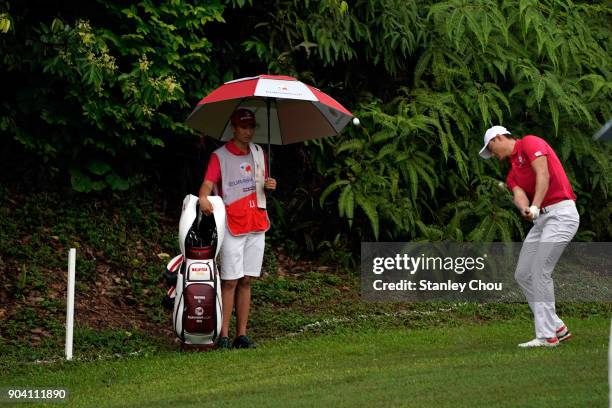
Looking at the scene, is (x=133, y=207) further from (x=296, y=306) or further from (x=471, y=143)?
(x=471, y=143)

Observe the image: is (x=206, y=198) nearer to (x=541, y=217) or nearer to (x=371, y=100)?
(x=541, y=217)

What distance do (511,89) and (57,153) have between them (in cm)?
590

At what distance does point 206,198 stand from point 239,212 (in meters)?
0.38

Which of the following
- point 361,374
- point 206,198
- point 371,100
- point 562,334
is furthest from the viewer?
point 371,100

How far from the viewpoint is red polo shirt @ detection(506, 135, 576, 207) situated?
32.4 ft

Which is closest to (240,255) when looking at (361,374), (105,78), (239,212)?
(239,212)

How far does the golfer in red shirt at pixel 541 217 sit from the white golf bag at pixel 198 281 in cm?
265

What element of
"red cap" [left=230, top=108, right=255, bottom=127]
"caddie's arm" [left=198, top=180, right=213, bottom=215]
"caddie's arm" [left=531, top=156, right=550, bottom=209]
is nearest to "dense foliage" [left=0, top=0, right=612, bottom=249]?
"red cap" [left=230, top=108, right=255, bottom=127]

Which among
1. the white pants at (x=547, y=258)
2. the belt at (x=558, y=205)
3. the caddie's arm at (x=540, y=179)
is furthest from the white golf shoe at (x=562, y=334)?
the caddie's arm at (x=540, y=179)

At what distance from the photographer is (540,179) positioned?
9.77m

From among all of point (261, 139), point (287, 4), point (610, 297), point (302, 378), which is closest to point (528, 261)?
point (302, 378)

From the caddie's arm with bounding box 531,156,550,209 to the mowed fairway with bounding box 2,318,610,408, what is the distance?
1252 mm

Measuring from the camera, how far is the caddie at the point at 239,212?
1075 centimetres

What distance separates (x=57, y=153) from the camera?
13.6 meters
